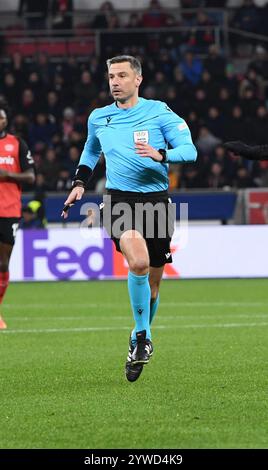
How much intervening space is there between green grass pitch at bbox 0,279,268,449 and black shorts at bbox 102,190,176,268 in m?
0.90

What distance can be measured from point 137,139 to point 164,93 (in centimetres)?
1584

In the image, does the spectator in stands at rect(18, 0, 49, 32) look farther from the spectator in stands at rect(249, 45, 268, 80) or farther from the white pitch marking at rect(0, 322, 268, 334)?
the white pitch marking at rect(0, 322, 268, 334)

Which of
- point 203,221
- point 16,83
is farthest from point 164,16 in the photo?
point 203,221

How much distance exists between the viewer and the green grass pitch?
18.7ft

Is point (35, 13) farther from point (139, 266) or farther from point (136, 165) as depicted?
point (139, 266)

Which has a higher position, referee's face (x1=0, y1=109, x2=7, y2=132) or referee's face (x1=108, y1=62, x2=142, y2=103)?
referee's face (x1=108, y1=62, x2=142, y2=103)

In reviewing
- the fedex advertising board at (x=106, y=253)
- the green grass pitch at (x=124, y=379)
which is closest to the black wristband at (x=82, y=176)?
the green grass pitch at (x=124, y=379)

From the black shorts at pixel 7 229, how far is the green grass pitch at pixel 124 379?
912 millimetres

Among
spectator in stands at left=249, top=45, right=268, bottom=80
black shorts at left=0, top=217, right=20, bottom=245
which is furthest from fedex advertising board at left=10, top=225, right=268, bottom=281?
spectator in stands at left=249, top=45, right=268, bottom=80

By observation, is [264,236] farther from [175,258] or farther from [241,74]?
Result: [241,74]

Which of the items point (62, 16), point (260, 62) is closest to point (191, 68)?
point (260, 62)

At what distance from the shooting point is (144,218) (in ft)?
26.4

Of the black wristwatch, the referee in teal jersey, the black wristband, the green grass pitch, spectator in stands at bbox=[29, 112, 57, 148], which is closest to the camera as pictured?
the green grass pitch

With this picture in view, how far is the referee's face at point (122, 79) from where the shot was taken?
26.4 ft
